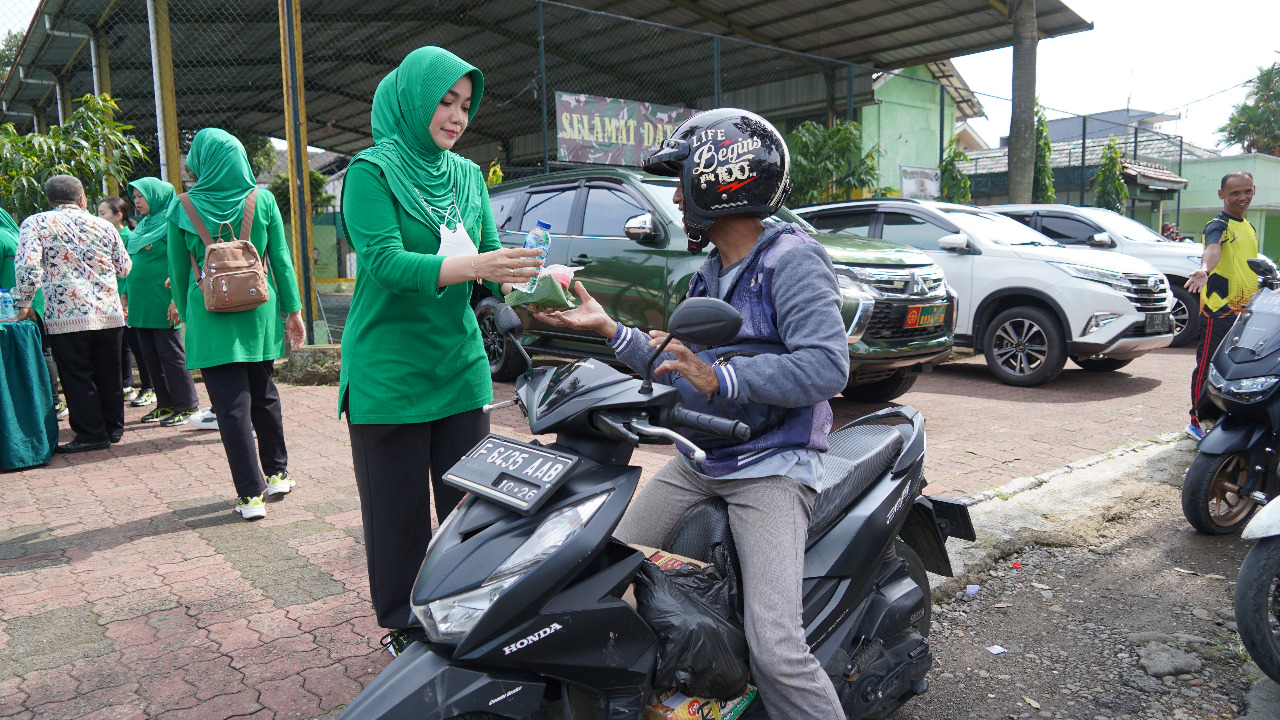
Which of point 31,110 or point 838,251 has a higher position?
point 31,110

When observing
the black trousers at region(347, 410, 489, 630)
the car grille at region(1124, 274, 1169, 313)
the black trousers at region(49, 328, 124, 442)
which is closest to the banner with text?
the car grille at region(1124, 274, 1169, 313)

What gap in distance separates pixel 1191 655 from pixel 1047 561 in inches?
37.2

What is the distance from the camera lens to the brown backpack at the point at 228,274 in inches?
170

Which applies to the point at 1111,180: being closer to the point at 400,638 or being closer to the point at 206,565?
the point at 206,565

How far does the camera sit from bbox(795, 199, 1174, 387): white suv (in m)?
7.62

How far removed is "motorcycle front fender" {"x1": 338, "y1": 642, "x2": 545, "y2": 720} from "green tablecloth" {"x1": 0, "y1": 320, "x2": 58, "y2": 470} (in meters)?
5.32

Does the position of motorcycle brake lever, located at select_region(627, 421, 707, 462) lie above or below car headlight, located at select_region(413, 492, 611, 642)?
above

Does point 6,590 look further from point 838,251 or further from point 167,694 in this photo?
point 838,251

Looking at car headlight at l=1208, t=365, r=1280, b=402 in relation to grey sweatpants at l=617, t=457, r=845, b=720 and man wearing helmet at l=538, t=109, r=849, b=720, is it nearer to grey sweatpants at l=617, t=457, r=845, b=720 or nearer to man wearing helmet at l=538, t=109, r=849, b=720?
man wearing helmet at l=538, t=109, r=849, b=720

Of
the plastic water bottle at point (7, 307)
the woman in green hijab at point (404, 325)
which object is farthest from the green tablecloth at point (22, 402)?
the woman in green hijab at point (404, 325)

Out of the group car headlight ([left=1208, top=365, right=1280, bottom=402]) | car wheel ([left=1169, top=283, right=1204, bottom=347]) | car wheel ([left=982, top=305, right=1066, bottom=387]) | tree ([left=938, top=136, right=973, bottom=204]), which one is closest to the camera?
car headlight ([left=1208, top=365, right=1280, bottom=402])

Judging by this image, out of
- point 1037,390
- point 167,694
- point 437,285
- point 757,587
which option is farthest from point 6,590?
point 1037,390

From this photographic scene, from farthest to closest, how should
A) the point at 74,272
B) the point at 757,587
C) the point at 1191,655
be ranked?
the point at 74,272 → the point at 1191,655 → the point at 757,587

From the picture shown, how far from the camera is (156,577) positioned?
3633mm
